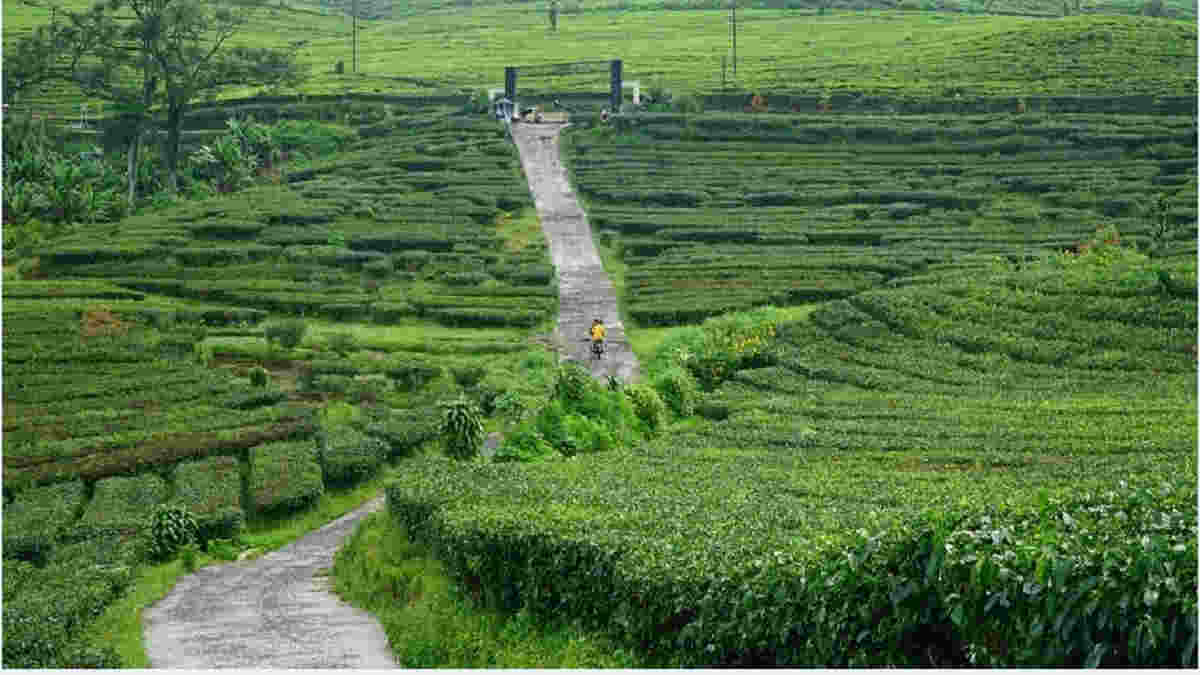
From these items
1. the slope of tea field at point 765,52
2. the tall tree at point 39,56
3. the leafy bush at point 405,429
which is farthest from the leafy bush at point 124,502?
the slope of tea field at point 765,52

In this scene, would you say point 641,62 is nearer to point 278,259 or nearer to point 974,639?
point 278,259

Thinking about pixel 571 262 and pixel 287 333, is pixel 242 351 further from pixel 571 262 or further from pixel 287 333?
pixel 571 262

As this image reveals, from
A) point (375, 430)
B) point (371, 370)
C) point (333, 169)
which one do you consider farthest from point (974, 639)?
point (333, 169)

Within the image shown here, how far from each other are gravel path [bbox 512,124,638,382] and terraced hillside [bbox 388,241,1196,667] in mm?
2750

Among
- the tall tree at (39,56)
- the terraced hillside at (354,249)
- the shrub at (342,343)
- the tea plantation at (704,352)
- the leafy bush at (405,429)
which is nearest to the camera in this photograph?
the tea plantation at (704,352)

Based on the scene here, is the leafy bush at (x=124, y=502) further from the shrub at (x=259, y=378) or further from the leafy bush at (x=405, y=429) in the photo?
the shrub at (x=259, y=378)

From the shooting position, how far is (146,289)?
66812 mm

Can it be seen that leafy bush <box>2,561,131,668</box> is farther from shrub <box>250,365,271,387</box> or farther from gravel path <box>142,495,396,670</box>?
shrub <box>250,365,271,387</box>

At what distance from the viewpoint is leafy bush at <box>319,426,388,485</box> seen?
146ft

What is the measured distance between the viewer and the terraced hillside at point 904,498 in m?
19.0

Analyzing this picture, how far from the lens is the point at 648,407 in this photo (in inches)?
1857

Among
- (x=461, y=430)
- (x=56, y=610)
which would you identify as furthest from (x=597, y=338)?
(x=56, y=610)

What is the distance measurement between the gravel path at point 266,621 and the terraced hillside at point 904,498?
6.98ft

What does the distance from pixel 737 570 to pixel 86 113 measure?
82156mm
